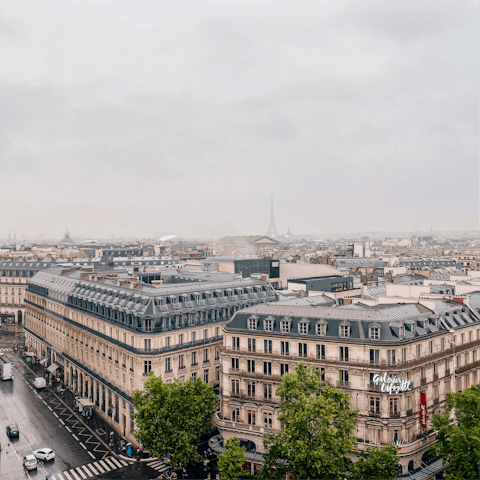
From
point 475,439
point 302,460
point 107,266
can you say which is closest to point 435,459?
point 475,439

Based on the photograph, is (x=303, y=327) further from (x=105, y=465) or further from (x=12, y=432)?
(x=12, y=432)

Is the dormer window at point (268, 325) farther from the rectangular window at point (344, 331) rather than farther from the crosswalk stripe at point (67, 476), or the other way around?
the crosswalk stripe at point (67, 476)

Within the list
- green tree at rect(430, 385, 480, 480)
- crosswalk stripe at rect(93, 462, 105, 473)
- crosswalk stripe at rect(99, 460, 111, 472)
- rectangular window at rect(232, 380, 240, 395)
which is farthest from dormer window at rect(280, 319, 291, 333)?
crosswalk stripe at rect(93, 462, 105, 473)

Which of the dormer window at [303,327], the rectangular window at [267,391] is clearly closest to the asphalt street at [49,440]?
the rectangular window at [267,391]

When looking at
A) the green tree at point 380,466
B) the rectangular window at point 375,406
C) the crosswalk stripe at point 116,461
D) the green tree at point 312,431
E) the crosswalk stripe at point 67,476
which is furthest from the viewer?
the crosswalk stripe at point 116,461

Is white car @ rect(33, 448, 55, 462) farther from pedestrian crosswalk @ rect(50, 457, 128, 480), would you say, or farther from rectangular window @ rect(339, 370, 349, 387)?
rectangular window @ rect(339, 370, 349, 387)

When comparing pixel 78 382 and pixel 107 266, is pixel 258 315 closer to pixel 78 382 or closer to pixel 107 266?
pixel 78 382
